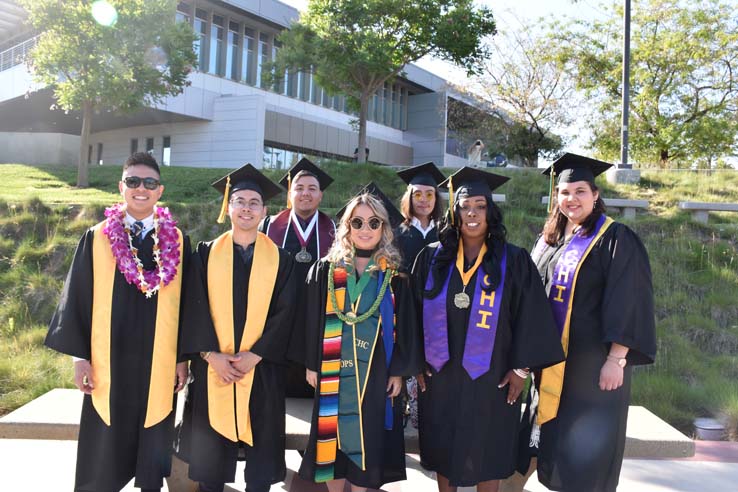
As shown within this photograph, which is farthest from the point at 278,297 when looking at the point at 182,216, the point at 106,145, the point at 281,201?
the point at 106,145

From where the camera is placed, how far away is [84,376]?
298 cm

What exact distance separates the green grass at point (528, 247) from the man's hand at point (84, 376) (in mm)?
2765

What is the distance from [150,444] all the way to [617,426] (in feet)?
8.31

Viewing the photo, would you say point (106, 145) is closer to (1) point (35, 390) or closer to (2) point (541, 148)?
(2) point (541, 148)

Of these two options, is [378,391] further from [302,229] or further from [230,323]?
[302,229]

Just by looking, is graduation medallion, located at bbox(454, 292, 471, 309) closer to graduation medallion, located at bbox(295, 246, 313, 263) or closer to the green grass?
graduation medallion, located at bbox(295, 246, 313, 263)

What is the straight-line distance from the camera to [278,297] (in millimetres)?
3244

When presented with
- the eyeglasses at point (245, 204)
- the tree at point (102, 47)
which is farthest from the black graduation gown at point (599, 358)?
the tree at point (102, 47)

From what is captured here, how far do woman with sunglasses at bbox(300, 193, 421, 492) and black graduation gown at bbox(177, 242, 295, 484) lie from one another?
193 mm

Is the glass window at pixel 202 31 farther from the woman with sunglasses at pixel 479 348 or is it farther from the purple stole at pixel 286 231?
the woman with sunglasses at pixel 479 348

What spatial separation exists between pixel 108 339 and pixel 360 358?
4.48ft

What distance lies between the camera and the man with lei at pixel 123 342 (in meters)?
2.97

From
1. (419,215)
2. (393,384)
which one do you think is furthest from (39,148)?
(393,384)

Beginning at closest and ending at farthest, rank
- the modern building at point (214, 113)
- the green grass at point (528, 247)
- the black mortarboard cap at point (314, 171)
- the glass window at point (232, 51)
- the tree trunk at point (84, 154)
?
the black mortarboard cap at point (314, 171), the green grass at point (528, 247), the tree trunk at point (84, 154), the modern building at point (214, 113), the glass window at point (232, 51)
